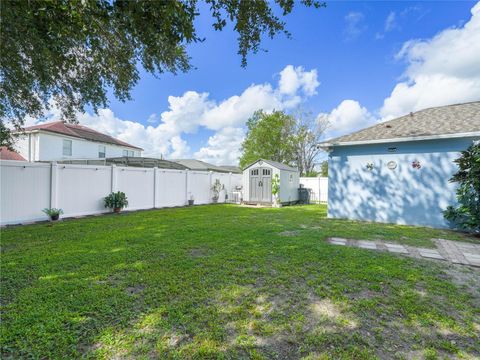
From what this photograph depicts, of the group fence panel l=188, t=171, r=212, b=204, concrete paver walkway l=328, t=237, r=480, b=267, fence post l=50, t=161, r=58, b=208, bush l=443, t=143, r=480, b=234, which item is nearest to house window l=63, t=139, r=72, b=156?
fence panel l=188, t=171, r=212, b=204

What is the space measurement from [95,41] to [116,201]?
6.78 m

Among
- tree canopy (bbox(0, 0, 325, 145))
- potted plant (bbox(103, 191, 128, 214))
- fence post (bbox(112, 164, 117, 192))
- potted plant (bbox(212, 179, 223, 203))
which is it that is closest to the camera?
tree canopy (bbox(0, 0, 325, 145))

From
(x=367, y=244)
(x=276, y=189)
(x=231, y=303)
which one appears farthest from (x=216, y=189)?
(x=231, y=303)

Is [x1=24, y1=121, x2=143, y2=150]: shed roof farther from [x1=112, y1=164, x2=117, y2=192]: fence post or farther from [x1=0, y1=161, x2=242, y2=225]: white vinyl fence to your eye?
[x1=112, y1=164, x2=117, y2=192]: fence post

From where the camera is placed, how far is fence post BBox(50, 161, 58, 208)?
723 centimetres

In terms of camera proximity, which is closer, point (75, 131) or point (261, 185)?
point (261, 185)

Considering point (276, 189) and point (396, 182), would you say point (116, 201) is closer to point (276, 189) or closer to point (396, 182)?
point (276, 189)

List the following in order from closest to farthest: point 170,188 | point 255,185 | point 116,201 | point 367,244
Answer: point 367,244 → point 116,201 → point 170,188 → point 255,185

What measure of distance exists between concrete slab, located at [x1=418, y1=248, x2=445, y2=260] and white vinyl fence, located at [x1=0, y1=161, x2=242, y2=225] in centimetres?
988

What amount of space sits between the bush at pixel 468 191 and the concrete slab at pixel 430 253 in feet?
8.51

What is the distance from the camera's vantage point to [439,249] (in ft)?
15.2

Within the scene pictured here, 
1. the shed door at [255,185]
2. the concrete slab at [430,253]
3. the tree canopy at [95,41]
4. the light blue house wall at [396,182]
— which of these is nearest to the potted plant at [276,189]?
the shed door at [255,185]

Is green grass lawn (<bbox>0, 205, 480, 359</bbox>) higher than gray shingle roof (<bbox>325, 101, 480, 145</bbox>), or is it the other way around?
gray shingle roof (<bbox>325, 101, 480, 145</bbox>)

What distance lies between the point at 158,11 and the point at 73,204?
302 inches
